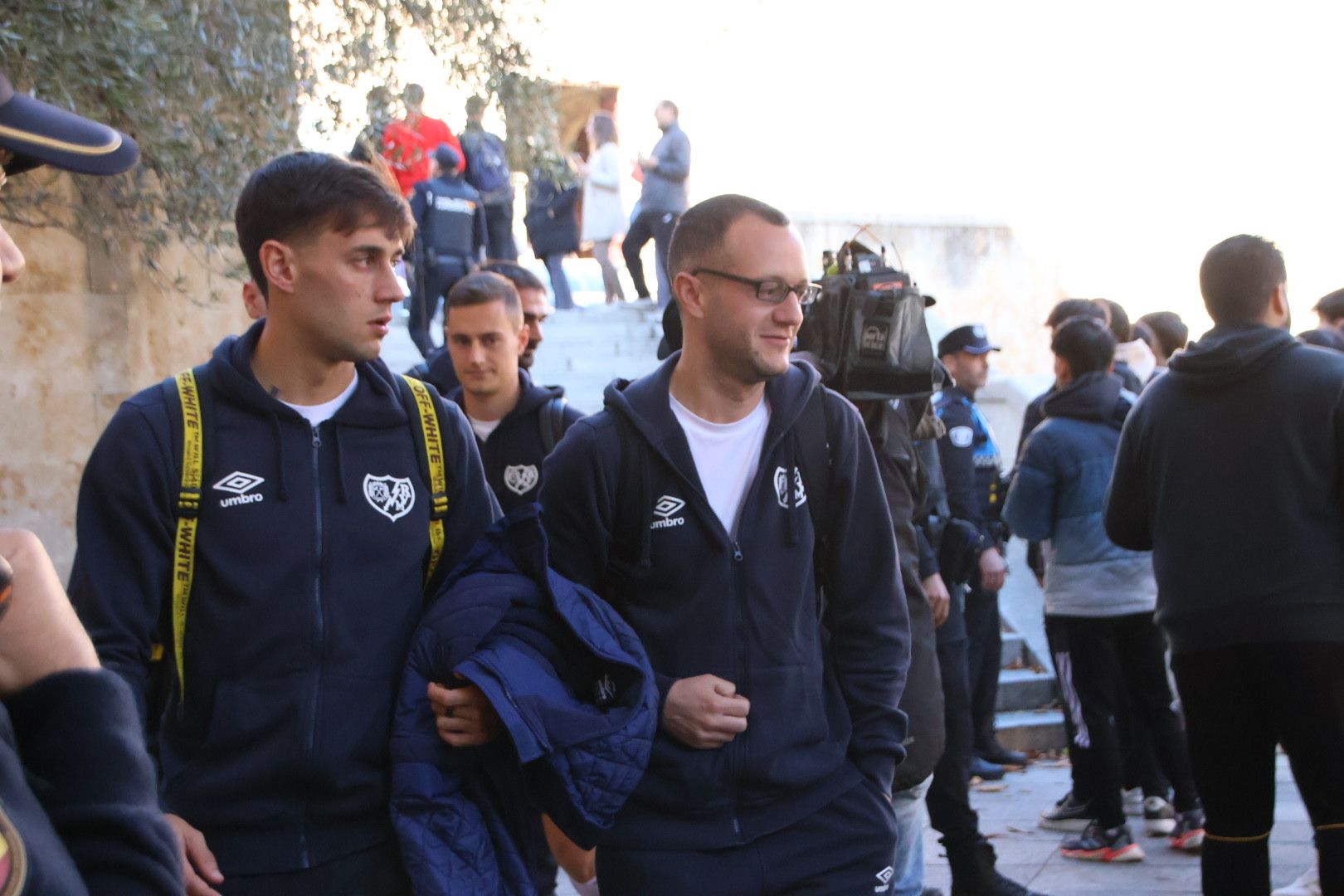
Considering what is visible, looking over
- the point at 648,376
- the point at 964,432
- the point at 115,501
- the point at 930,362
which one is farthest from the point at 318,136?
the point at 115,501

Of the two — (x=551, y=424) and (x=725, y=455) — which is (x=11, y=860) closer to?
(x=725, y=455)

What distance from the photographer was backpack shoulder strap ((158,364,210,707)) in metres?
2.87

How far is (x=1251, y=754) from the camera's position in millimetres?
4516

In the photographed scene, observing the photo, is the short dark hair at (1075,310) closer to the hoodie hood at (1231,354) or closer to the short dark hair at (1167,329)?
the short dark hair at (1167,329)

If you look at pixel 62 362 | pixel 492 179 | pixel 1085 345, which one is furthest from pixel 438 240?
pixel 1085 345

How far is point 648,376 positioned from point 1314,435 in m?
2.20

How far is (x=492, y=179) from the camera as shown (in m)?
12.7

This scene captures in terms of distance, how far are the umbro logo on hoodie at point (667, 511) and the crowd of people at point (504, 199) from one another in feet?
17.4

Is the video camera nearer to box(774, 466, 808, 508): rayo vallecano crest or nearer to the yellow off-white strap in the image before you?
box(774, 466, 808, 508): rayo vallecano crest

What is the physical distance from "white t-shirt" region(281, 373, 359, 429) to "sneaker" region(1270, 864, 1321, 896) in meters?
4.40

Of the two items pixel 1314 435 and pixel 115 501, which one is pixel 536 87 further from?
pixel 115 501

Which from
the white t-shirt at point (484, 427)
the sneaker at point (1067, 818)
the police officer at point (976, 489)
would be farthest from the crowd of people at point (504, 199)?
the sneaker at point (1067, 818)

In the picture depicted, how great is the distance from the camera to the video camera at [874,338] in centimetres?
460

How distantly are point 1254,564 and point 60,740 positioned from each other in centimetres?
384
